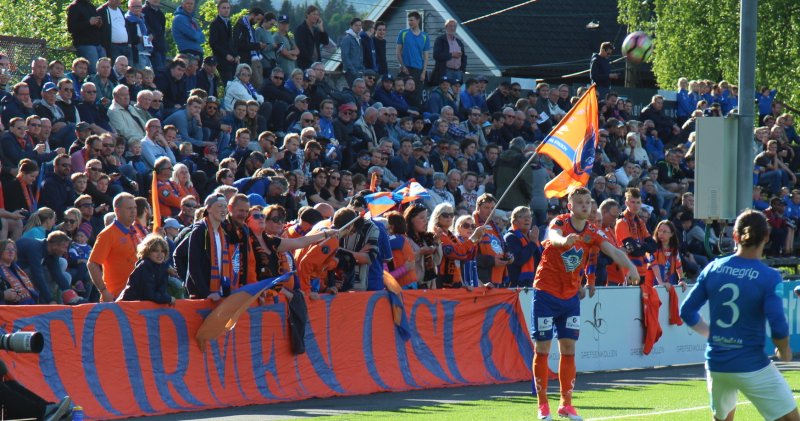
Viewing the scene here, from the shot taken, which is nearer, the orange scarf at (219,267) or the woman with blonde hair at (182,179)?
the orange scarf at (219,267)

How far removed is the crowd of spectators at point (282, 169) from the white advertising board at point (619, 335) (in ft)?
2.12

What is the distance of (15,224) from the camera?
15.3 m

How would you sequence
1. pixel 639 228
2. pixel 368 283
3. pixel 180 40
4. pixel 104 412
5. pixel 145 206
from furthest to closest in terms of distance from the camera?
1. pixel 180 40
2. pixel 639 228
3. pixel 368 283
4. pixel 145 206
5. pixel 104 412

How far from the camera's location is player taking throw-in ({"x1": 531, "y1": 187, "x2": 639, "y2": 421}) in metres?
12.2

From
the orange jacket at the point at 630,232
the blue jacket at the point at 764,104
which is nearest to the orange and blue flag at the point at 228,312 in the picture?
the orange jacket at the point at 630,232

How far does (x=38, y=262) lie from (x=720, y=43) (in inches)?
1268

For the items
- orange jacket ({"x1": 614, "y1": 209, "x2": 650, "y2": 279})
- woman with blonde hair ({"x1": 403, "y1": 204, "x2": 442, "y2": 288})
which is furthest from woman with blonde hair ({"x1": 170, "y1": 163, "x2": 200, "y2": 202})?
orange jacket ({"x1": 614, "y1": 209, "x2": 650, "y2": 279})

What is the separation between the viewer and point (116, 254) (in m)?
13.3

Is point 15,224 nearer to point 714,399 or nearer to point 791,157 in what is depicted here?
point 714,399

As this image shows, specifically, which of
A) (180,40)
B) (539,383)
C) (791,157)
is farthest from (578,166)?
(791,157)

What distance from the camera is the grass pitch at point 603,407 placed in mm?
12430

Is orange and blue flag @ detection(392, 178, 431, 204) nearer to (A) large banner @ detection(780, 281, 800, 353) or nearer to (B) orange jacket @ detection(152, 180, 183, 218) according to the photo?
(B) orange jacket @ detection(152, 180, 183, 218)

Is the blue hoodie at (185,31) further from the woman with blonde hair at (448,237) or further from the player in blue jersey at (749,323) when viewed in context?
the player in blue jersey at (749,323)

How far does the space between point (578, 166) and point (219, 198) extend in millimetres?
5165
